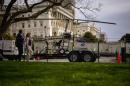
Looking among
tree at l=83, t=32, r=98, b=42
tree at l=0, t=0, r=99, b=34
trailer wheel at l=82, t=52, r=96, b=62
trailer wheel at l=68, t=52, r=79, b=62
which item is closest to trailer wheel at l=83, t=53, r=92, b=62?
trailer wheel at l=82, t=52, r=96, b=62

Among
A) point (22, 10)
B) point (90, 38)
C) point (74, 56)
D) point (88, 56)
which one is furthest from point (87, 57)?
point (90, 38)

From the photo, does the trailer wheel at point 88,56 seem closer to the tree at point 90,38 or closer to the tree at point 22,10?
the tree at point 22,10

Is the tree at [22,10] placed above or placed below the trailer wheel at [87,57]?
above

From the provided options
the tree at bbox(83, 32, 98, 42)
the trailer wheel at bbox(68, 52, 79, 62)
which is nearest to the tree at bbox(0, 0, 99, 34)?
the trailer wheel at bbox(68, 52, 79, 62)

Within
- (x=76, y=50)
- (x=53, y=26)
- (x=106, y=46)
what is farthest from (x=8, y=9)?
(x=53, y=26)

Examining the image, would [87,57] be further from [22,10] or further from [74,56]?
[22,10]

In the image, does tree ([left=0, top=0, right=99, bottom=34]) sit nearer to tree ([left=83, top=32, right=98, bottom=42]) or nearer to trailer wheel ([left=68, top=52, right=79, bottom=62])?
trailer wheel ([left=68, top=52, right=79, bottom=62])

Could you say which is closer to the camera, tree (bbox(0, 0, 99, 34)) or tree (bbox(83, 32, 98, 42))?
tree (bbox(0, 0, 99, 34))

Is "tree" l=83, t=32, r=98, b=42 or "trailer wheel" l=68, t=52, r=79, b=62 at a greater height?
"tree" l=83, t=32, r=98, b=42

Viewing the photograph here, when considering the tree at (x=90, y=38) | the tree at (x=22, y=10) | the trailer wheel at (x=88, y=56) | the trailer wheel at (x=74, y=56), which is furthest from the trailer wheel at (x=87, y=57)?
the tree at (x=90, y=38)

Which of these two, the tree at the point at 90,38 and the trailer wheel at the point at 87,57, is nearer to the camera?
the trailer wheel at the point at 87,57

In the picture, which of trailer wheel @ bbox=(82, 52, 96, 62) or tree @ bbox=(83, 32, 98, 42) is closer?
trailer wheel @ bbox=(82, 52, 96, 62)

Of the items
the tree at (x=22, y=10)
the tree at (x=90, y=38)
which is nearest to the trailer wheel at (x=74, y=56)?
the tree at (x=22, y=10)

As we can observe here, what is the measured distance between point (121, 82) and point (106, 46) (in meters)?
43.3
